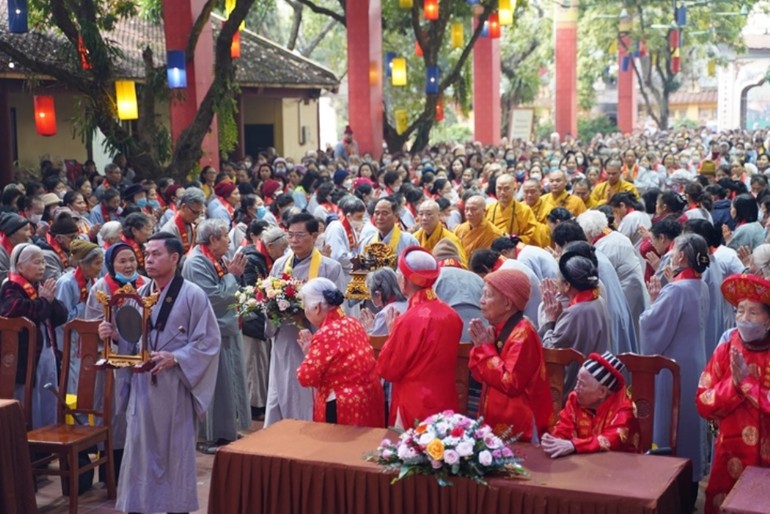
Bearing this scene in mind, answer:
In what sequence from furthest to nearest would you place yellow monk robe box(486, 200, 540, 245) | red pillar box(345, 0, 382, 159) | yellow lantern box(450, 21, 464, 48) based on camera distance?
yellow lantern box(450, 21, 464, 48) < red pillar box(345, 0, 382, 159) < yellow monk robe box(486, 200, 540, 245)

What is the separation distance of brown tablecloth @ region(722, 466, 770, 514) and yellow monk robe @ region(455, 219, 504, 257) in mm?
5437

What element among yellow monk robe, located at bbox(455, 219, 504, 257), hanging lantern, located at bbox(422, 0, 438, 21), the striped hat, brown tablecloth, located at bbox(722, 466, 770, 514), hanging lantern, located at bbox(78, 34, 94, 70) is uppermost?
hanging lantern, located at bbox(422, 0, 438, 21)

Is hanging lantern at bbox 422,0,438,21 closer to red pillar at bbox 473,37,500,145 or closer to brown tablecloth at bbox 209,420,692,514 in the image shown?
red pillar at bbox 473,37,500,145

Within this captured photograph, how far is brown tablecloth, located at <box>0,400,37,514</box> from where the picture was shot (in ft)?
22.4

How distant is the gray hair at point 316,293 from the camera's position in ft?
22.0

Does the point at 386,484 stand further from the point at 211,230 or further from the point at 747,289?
the point at 211,230

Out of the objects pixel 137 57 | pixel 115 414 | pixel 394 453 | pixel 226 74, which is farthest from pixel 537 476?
pixel 137 57

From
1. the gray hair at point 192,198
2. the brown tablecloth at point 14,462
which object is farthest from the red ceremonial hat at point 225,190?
the brown tablecloth at point 14,462

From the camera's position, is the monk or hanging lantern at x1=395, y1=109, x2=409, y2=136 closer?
the monk

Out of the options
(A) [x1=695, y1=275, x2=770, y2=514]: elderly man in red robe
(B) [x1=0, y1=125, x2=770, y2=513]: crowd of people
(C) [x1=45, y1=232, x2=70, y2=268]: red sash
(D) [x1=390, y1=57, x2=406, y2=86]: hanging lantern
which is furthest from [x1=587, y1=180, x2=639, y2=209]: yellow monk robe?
(D) [x1=390, y1=57, x2=406, y2=86]: hanging lantern

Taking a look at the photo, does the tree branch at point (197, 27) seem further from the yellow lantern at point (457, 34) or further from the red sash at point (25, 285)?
the yellow lantern at point (457, 34)

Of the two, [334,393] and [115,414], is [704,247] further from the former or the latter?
[115,414]

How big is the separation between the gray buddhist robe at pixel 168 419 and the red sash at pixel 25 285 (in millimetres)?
1391

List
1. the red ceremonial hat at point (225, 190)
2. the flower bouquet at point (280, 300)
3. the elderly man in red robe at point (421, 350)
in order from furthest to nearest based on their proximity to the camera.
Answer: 1. the red ceremonial hat at point (225, 190)
2. the flower bouquet at point (280, 300)
3. the elderly man in red robe at point (421, 350)
